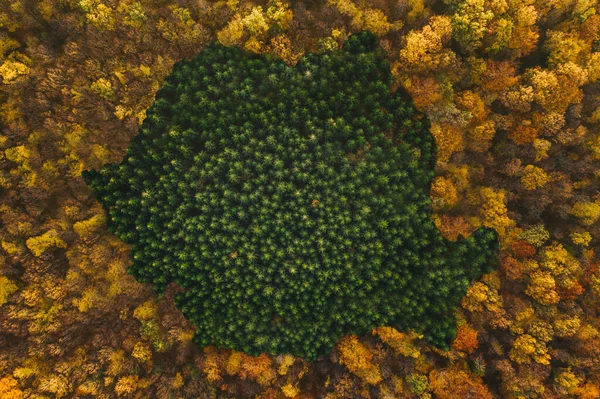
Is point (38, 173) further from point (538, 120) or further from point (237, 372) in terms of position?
point (538, 120)

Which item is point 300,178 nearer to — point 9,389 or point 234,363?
point 234,363

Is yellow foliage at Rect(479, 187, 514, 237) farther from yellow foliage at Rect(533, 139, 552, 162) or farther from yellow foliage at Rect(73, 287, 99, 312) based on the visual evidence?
yellow foliage at Rect(73, 287, 99, 312)

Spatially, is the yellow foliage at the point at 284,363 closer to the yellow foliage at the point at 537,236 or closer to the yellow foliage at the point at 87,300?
the yellow foliage at the point at 87,300

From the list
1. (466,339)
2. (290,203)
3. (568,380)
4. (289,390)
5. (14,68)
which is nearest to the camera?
(14,68)

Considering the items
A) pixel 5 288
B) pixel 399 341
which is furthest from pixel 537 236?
pixel 5 288

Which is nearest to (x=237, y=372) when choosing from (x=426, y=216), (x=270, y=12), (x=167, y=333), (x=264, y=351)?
(x=264, y=351)

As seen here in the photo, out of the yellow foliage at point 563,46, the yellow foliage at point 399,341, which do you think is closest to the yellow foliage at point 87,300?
the yellow foliage at point 399,341
